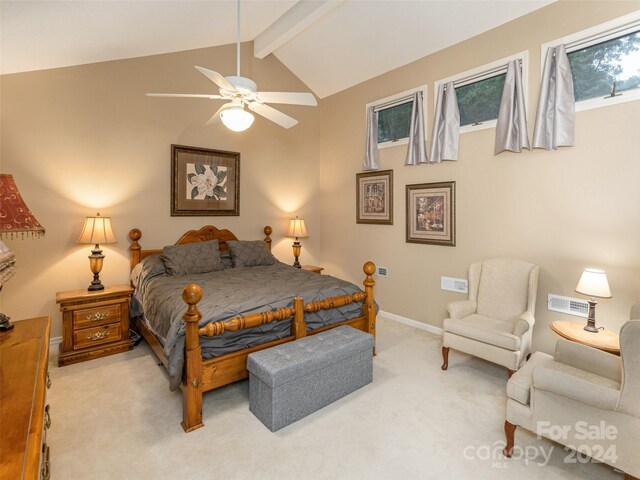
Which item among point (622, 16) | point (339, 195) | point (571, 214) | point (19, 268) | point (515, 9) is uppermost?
point (515, 9)

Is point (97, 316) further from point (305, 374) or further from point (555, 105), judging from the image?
point (555, 105)

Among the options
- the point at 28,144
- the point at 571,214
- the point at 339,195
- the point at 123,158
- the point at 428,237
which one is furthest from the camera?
the point at 339,195

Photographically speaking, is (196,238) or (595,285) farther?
(196,238)

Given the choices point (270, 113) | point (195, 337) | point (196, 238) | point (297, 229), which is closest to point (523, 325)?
point (195, 337)

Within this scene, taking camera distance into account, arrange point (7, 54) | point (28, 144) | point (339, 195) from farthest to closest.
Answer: point (339, 195) < point (28, 144) < point (7, 54)

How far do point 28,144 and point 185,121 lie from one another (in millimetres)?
1654

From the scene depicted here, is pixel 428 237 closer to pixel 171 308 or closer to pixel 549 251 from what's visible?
pixel 549 251

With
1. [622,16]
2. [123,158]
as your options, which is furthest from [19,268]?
[622,16]

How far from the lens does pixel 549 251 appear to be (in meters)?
3.15

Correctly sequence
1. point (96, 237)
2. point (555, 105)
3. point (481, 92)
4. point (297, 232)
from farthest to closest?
point (297, 232)
point (481, 92)
point (96, 237)
point (555, 105)

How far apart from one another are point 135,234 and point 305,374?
2.84 meters

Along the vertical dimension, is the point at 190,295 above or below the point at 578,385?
above

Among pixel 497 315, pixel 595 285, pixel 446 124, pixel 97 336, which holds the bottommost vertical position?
pixel 97 336

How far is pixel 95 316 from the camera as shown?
329 centimetres
